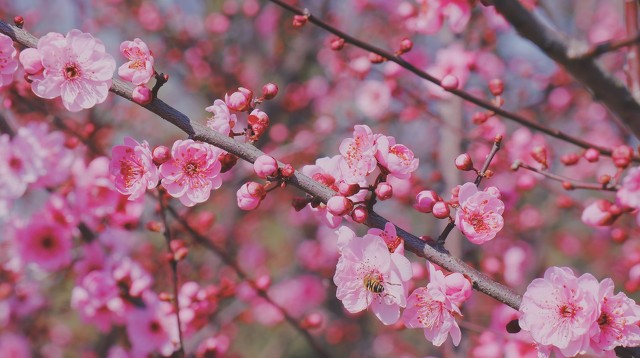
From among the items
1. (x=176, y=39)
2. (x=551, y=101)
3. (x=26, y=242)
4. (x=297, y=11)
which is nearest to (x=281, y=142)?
(x=176, y=39)

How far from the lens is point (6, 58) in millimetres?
1505

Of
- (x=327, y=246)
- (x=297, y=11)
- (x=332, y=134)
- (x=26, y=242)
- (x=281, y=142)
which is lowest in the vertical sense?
(x=327, y=246)

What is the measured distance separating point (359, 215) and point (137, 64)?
74 centimetres

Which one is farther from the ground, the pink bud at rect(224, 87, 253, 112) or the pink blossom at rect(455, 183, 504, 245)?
the pink bud at rect(224, 87, 253, 112)

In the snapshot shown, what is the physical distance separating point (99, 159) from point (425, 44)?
452 cm

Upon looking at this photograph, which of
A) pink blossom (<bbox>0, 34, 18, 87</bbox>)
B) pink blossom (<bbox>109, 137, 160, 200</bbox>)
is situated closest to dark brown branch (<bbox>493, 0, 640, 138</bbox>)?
pink blossom (<bbox>109, 137, 160, 200</bbox>)

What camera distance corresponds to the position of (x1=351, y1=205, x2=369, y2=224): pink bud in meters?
1.36

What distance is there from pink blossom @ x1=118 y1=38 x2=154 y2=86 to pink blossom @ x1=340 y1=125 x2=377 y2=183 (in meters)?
0.57

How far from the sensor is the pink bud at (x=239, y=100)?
1.48 metres

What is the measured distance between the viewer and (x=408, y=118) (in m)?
3.79

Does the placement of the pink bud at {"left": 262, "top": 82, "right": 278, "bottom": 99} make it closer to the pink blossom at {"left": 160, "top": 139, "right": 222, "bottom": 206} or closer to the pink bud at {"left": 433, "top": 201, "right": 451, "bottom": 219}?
the pink blossom at {"left": 160, "top": 139, "right": 222, "bottom": 206}

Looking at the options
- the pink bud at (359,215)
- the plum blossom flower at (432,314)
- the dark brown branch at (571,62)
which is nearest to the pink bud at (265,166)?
the pink bud at (359,215)

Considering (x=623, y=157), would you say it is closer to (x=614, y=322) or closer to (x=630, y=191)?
(x=630, y=191)

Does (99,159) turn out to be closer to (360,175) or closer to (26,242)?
(26,242)
